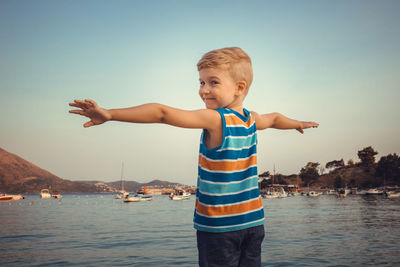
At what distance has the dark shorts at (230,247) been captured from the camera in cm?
185

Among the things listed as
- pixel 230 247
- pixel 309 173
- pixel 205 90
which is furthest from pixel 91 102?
pixel 309 173

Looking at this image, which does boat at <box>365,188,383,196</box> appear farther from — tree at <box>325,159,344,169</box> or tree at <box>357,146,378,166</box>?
tree at <box>325,159,344,169</box>

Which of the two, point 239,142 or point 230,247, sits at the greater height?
point 239,142

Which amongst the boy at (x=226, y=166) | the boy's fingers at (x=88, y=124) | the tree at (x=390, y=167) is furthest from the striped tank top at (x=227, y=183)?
the tree at (x=390, y=167)

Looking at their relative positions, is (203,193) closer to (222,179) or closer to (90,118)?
(222,179)

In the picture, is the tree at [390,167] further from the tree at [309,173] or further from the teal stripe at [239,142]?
the teal stripe at [239,142]

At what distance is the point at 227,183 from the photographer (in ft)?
6.18

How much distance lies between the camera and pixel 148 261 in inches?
688

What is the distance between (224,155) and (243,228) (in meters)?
0.48

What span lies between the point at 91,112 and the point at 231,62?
94 cm

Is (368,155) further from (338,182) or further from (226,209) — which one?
(226,209)

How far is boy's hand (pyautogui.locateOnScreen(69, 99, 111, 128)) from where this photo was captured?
157 cm

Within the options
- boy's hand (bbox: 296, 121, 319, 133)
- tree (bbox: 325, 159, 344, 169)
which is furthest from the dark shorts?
tree (bbox: 325, 159, 344, 169)

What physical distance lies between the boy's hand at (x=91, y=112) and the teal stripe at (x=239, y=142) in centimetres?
72
